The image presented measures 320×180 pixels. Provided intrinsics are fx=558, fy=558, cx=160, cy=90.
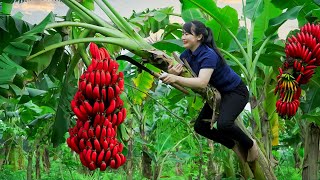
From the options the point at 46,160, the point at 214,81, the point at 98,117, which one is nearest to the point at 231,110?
the point at 214,81

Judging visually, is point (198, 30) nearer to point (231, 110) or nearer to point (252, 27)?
point (231, 110)

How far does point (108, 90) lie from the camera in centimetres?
179

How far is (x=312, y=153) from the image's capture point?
3.96m

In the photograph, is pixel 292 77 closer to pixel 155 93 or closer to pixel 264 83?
pixel 264 83

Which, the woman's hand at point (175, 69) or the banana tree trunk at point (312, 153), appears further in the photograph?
the banana tree trunk at point (312, 153)

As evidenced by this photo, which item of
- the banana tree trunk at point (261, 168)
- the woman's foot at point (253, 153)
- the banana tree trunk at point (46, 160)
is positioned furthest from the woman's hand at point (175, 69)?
the banana tree trunk at point (46, 160)

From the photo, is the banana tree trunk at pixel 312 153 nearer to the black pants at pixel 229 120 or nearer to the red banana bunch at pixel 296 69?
the black pants at pixel 229 120

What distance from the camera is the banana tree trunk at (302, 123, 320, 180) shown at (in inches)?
156

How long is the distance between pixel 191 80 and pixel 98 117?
1.83 ft

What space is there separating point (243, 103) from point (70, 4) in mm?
930

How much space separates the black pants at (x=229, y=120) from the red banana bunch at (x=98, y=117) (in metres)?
0.88

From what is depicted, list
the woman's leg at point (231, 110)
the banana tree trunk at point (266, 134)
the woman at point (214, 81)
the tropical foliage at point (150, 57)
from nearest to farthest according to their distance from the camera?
the woman at point (214, 81) → the tropical foliage at point (150, 57) → the woman's leg at point (231, 110) → the banana tree trunk at point (266, 134)

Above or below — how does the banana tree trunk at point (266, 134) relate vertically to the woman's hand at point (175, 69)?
below

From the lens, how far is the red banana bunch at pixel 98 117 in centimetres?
173
